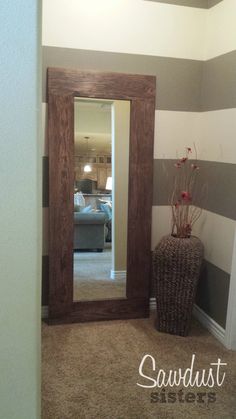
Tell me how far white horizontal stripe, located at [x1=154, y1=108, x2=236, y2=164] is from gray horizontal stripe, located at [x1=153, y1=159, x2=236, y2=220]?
2.6 inches

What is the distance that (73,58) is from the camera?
8.36ft

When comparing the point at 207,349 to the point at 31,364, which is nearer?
the point at 31,364

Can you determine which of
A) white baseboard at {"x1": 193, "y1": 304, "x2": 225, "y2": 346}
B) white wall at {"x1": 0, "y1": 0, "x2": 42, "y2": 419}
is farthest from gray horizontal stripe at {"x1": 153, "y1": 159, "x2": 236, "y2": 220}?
white wall at {"x1": 0, "y1": 0, "x2": 42, "y2": 419}

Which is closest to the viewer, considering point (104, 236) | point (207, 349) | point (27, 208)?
point (27, 208)

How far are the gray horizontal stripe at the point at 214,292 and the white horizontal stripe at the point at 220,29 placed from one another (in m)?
1.54

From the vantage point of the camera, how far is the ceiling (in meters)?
2.57

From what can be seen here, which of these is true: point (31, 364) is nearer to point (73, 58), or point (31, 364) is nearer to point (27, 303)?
point (27, 303)

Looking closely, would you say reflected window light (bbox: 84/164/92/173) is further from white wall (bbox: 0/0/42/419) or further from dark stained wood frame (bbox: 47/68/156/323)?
white wall (bbox: 0/0/42/419)

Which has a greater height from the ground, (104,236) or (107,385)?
(104,236)

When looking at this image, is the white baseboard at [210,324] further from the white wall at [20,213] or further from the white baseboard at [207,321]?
the white wall at [20,213]

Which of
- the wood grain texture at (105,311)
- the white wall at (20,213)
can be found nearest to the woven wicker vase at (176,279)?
the wood grain texture at (105,311)

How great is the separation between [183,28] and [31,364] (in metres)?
2.56

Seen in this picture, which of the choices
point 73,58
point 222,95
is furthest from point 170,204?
point 73,58

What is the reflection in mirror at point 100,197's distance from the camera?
8.55ft
